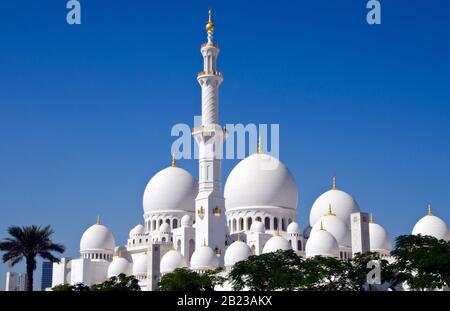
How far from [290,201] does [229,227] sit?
637 cm

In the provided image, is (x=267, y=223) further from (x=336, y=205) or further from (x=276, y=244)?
(x=276, y=244)

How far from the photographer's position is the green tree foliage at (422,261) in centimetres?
Result: 4553

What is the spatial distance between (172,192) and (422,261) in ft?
115

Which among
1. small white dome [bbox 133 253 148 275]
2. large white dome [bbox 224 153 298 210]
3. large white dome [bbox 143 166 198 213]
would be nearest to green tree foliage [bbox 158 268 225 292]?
small white dome [bbox 133 253 148 275]

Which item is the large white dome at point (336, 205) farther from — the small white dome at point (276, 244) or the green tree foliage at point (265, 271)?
the green tree foliage at point (265, 271)

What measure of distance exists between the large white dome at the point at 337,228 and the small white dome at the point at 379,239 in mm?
3011

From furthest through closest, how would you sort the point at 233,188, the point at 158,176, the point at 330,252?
the point at 158,176, the point at 233,188, the point at 330,252

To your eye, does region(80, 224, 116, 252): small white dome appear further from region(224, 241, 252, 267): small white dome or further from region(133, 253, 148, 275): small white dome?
region(224, 241, 252, 267): small white dome

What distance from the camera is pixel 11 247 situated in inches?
1863

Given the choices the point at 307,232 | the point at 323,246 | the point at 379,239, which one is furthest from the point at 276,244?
the point at 307,232

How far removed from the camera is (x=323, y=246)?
60875 mm
